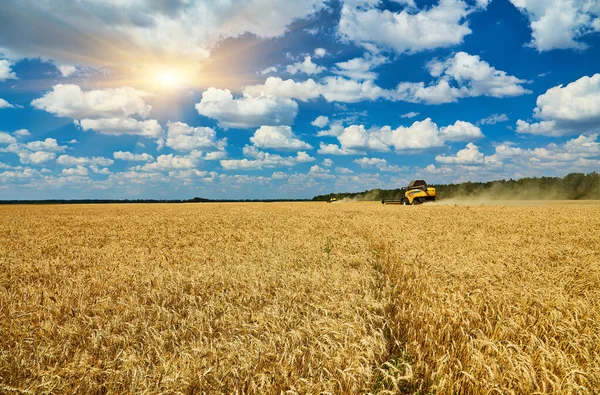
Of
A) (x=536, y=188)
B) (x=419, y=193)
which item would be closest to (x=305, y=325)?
(x=419, y=193)

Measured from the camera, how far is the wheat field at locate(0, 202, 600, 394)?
321 cm

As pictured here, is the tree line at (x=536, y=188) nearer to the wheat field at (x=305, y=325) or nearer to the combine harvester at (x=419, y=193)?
the combine harvester at (x=419, y=193)

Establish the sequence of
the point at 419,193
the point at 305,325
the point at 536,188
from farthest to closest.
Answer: the point at 536,188
the point at 419,193
the point at 305,325

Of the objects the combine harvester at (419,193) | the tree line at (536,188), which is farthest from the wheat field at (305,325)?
the tree line at (536,188)

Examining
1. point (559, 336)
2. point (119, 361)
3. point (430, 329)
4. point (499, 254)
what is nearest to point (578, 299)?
point (559, 336)

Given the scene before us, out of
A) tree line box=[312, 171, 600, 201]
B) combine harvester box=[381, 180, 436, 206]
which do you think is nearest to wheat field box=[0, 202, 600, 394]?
combine harvester box=[381, 180, 436, 206]

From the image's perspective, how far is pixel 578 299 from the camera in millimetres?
5355

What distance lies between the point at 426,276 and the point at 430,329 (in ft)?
8.88

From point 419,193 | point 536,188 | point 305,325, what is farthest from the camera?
point 536,188

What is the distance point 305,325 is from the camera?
4211mm

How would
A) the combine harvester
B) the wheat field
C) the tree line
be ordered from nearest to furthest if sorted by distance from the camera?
the wheat field → the combine harvester → the tree line

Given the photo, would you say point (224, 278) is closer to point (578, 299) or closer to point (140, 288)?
point (140, 288)

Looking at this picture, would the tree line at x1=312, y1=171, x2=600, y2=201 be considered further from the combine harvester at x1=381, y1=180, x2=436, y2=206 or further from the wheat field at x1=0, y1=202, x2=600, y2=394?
the wheat field at x1=0, y1=202, x2=600, y2=394

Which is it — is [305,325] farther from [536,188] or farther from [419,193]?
[536,188]
